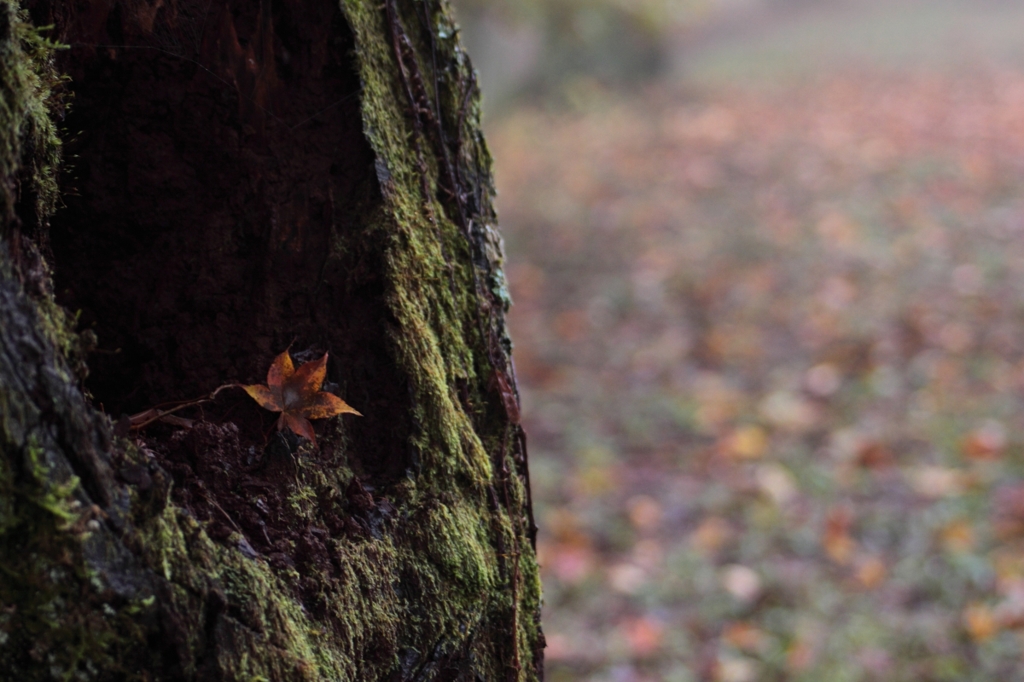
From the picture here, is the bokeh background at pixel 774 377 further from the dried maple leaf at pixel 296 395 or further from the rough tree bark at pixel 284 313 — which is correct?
the dried maple leaf at pixel 296 395

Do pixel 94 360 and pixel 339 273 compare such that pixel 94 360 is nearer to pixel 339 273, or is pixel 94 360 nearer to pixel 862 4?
pixel 339 273

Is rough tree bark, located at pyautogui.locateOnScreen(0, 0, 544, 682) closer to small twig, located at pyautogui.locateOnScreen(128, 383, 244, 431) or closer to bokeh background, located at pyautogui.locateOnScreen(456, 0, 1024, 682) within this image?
small twig, located at pyautogui.locateOnScreen(128, 383, 244, 431)

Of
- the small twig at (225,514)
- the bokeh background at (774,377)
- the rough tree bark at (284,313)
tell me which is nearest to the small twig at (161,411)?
the rough tree bark at (284,313)

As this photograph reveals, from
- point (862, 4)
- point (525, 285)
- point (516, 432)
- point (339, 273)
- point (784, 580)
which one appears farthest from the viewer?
point (862, 4)

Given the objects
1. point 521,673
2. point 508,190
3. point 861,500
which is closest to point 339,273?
point 521,673

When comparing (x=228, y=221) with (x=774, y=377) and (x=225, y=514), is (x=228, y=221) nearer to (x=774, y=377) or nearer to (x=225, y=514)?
(x=225, y=514)

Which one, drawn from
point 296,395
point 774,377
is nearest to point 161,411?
point 296,395
